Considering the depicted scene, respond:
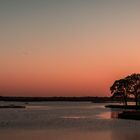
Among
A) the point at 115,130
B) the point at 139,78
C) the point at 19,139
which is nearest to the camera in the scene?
the point at 19,139

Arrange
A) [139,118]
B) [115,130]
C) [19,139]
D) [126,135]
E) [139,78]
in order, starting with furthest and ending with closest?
[139,78] < [139,118] < [115,130] < [126,135] < [19,139]

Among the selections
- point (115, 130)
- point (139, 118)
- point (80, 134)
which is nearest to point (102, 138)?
point (80, 134)

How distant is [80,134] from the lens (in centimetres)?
5175

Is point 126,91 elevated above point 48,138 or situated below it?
above

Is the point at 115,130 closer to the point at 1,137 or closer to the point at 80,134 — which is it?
the point at 80,134

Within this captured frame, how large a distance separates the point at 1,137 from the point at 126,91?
90.4 metres

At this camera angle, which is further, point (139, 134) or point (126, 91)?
point (126, 91)

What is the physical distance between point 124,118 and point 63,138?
35750mm

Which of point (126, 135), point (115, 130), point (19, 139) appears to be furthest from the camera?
point (115, 130)

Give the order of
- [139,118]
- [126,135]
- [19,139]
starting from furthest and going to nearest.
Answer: [139,118] < [126,135] < [19,139]

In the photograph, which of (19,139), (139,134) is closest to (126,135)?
(139,134)

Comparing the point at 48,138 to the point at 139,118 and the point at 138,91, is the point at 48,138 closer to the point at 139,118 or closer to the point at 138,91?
the point at 139,118

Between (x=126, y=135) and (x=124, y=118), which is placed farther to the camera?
(x=124, y=118)

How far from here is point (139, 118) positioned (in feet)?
252
